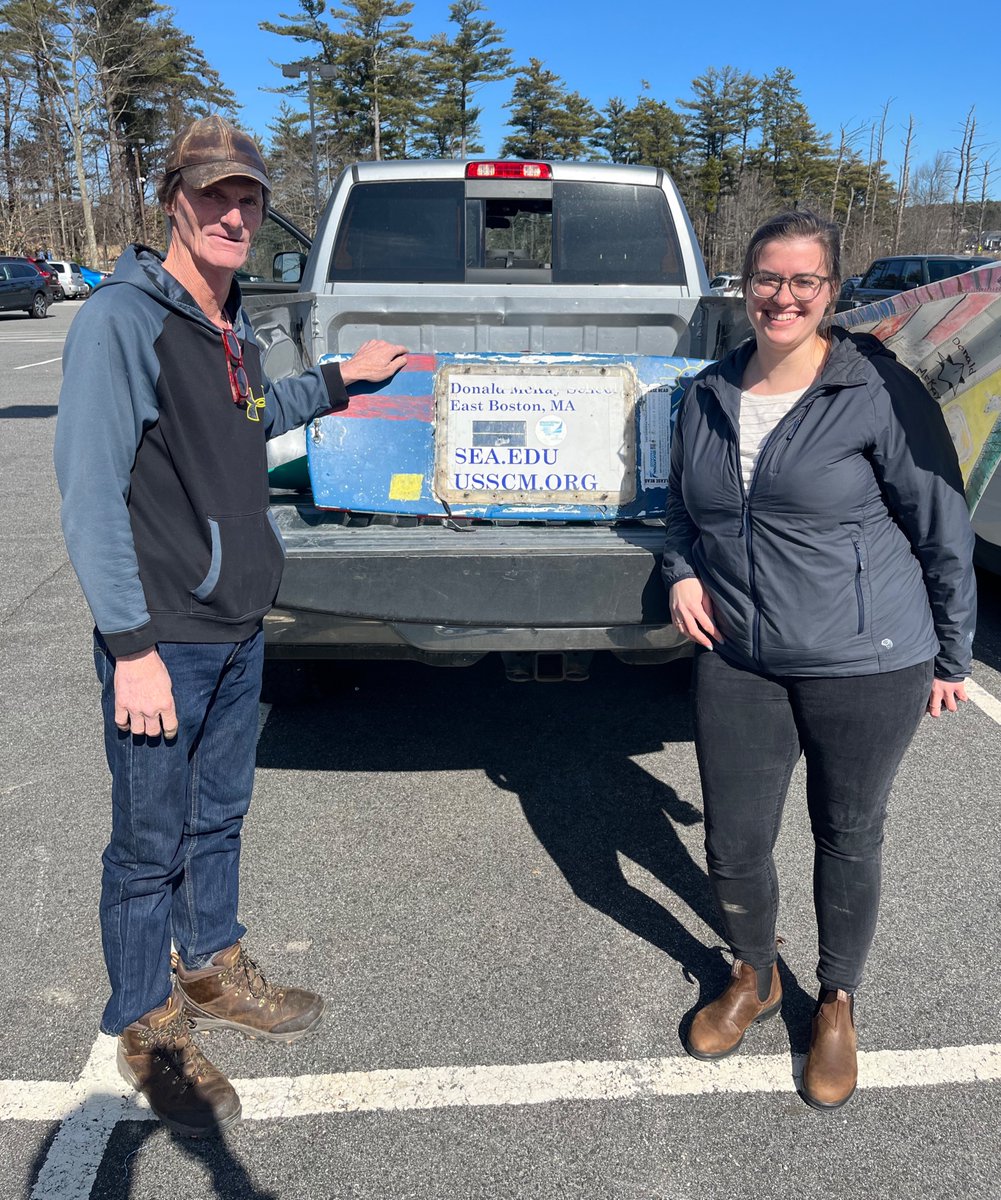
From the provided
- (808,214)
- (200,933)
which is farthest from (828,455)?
(200,933)

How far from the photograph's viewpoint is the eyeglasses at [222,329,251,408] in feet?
7.08

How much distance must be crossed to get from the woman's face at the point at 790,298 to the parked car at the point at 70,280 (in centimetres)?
4181

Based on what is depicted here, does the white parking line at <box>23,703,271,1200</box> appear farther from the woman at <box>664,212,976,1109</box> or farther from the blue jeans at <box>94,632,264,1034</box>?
the woman at <box>664,212,976,1109</box>

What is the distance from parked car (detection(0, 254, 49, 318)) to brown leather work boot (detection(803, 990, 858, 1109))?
105 ft

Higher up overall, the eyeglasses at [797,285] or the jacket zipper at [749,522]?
the eyeglasses at [797,285]

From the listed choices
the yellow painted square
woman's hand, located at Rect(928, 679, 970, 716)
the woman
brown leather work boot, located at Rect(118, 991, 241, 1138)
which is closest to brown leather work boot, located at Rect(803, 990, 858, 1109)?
the woman

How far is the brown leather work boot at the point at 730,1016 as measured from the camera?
2443mm

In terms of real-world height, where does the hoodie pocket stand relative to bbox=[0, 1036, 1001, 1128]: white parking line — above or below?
above

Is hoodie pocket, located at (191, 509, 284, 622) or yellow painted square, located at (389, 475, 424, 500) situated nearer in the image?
hoodie pocket, located at (191, 509, 284, 622)

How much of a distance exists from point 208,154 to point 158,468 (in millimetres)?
623

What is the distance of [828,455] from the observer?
208 centimetres

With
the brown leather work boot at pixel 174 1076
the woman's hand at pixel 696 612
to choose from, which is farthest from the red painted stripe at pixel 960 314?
the brown leather work boot at pixel 174 1076

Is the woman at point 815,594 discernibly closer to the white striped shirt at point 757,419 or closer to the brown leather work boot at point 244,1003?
the white striped shirt at point 757,419

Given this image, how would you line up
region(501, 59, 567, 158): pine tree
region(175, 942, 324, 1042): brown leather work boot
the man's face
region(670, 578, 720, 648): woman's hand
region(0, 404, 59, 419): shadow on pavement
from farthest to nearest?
region(501, 59, 567, 158): pine tree, region(0, 404, 59, 419): shadow on pavement, region(175, 942, 324, 1042): brown leather work boot, region(670, 578, 720, 648): woman's hand, the man's face
